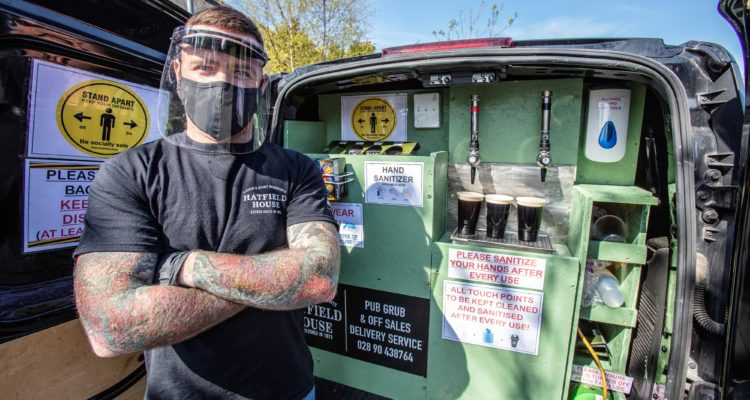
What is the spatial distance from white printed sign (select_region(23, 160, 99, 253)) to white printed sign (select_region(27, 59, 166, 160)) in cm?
6

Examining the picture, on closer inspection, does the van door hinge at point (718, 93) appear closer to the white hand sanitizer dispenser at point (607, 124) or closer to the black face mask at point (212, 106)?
the white hand sanitizer dispenser at point (607, 124)

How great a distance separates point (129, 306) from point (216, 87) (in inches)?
31.4

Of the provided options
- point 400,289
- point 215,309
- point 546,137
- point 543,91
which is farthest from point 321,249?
point 543,91

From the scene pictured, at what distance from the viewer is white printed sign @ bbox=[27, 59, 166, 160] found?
134 cm

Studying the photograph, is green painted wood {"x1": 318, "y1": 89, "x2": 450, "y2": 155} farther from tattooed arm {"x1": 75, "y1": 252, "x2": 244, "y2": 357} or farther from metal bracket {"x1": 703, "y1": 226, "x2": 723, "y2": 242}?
tattooed arm {"x1": 75, "y1": 252, "x2": 244, "y2": 357}

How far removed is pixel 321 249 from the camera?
127 centimetres

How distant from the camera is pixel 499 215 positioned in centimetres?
196

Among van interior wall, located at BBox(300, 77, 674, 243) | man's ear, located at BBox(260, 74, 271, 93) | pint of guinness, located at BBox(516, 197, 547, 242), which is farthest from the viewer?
van interior wall, located at BBox(300, 77, 674, 243)

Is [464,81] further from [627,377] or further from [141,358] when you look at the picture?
[141,358]

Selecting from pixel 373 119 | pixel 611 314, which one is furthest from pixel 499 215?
pixel 373 119

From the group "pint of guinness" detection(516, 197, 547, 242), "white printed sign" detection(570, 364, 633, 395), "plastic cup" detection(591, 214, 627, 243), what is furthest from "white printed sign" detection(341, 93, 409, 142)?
"white printed sign" detection(570, 364, 633, 395)

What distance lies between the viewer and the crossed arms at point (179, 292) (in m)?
1.02

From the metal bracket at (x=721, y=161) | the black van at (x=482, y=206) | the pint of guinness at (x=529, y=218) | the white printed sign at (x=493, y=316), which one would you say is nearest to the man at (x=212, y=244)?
the black van at (x=482, y=206)

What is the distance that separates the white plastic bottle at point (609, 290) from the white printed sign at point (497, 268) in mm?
360
